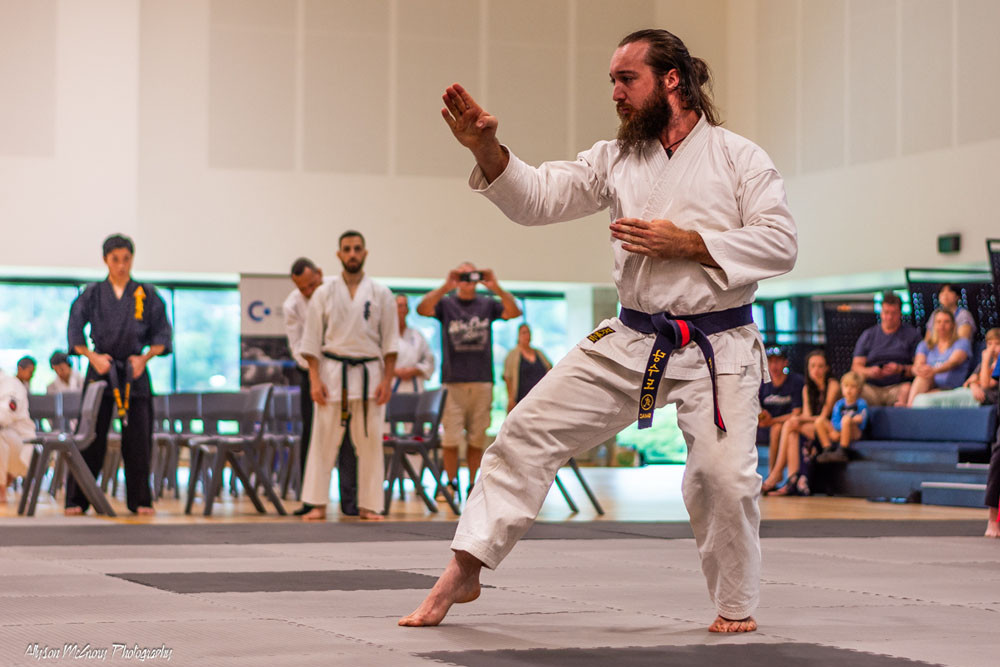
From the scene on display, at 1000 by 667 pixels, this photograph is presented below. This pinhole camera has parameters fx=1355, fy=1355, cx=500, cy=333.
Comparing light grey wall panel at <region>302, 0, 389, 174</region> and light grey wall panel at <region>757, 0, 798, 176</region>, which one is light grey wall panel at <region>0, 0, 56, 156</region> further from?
light grey wall panel at <region>757, 0, 798, 176</region>

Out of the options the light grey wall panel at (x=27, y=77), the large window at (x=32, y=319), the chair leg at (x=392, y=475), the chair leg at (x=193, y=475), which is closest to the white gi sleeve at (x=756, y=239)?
the chair leg at (x=392, y=475)

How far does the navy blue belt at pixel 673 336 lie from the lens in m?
3.29

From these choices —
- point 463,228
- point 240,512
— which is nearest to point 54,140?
point 463,228

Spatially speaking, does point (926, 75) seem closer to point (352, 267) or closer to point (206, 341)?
point (352, 267)

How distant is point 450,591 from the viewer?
3342mm

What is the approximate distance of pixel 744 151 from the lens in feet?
11.1

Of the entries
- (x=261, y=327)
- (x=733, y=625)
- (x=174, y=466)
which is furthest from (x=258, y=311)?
(x=733, y=625)

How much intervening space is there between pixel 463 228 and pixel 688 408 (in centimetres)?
1503

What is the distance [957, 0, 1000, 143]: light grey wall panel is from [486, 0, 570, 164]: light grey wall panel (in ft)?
18.0

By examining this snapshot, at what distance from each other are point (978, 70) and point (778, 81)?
11.9 ft

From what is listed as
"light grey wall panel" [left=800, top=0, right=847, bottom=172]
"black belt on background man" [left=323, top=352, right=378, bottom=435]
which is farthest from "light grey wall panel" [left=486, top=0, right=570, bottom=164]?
"black belt on background man" [left=323, top=352, right=378, bottom=435]

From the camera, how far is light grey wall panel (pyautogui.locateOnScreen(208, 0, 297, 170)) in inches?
683

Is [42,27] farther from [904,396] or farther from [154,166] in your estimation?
[904,396]

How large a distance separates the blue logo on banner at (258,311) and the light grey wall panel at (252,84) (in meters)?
1.77
